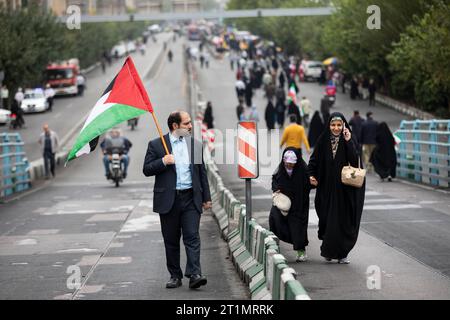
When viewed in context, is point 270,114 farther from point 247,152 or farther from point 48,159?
point 247,152

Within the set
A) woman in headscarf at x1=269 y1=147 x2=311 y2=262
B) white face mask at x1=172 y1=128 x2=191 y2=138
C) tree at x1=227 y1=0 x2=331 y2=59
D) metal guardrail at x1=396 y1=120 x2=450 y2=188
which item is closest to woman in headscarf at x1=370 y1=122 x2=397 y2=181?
metal guardrail at x1=396 y1=120 x2=450 y2=188

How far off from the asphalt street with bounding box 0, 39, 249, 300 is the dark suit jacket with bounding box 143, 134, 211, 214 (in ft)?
3.02

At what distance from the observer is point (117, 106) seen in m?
12.3

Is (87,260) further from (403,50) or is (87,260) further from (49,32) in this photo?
(49,32)

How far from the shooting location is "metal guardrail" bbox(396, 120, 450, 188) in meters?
27.0

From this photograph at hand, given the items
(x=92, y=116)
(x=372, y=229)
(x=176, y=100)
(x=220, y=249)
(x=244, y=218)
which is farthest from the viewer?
(x=176, y=100)

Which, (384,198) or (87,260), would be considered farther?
(384,198)

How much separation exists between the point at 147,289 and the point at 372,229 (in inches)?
245

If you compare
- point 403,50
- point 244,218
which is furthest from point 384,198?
point 403,50

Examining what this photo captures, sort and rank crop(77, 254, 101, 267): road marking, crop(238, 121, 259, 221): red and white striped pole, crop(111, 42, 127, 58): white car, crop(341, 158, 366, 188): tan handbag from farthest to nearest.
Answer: crop(111, 42, 127, 58): white car
crop(77, 254, 101, 267): road marking
crop(238, 121, 259, 221): red and white striped pole
crop(341, 158, 366, 188): tan handbag

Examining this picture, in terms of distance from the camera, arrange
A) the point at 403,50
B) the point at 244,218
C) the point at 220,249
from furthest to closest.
→ the point at 403,50, the point at 220,249, the point at 244,218

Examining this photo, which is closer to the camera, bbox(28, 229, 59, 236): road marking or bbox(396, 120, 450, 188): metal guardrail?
bbox(28, 229, 59, 236): road marking

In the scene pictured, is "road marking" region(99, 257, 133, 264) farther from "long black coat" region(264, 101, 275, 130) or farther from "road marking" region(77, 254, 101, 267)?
"long black coat" region(264, 101, 275, 130)

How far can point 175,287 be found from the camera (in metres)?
12.4
